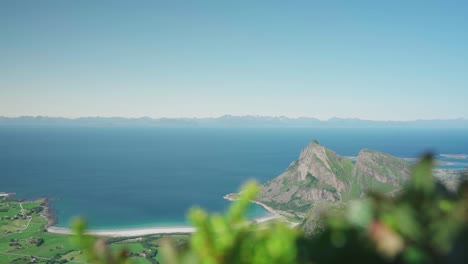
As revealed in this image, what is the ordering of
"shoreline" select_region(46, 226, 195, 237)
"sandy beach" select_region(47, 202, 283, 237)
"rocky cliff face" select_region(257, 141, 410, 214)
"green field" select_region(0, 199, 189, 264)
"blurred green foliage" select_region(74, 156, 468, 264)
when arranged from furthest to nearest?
1. "rocky cliff face" select_region(257, 141, 410, 214)
2. "sandy beach" select_region(47, 202, 283, 237)
3. "shoreline" select_region(46, 226, 195, 237)
4. "green field" select_region(0, 199, 189, 264)
5. "blurred green foliage" select_region(74, 156, 468, 264)

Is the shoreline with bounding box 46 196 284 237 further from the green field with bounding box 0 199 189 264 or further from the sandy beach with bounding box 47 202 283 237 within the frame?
the green field with bounding box 0 199 189 264

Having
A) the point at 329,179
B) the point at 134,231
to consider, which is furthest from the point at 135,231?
the point at 329,179

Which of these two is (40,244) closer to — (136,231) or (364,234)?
(136,231)

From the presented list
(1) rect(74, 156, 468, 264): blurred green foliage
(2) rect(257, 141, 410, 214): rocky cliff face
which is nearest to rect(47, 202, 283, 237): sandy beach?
(2) rect(257, 141, 410, 214): rocky cliff face

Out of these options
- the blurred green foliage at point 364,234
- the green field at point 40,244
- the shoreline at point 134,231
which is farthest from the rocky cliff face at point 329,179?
the blurred green foliage at point 364,234

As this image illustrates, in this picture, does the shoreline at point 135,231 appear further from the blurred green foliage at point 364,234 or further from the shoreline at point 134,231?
the blurred green foliage at point 364,234

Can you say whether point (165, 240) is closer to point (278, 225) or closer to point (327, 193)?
point (278, 225)
